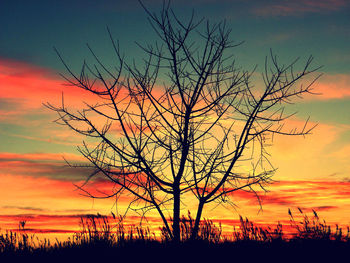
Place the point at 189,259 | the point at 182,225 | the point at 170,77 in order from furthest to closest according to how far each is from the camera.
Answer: the point at 170,77 < the point at 182,225 < the point at 189,259

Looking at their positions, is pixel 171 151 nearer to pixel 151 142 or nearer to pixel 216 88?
pixel 151 142

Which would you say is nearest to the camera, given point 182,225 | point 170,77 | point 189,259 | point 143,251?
point 189,259

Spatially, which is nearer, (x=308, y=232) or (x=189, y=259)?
(x=189, y=259)

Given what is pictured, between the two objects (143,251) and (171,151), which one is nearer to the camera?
(143,251)

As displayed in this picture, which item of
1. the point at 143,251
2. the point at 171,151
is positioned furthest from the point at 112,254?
the point at 171,151

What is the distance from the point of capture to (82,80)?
31.5 feet

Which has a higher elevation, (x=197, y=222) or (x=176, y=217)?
(x=176, y=217)

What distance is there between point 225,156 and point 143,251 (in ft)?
8.61

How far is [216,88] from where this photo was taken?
32.1 feet

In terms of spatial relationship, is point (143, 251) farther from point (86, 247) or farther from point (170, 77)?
point (170, 77)

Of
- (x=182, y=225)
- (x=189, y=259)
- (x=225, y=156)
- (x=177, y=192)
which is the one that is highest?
(x=225, y=156)

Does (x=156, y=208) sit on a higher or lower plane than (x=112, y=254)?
higher

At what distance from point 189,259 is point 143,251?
3.37 feet

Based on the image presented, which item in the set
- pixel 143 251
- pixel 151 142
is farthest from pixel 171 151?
pixel 143 251
